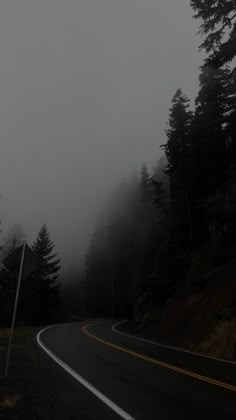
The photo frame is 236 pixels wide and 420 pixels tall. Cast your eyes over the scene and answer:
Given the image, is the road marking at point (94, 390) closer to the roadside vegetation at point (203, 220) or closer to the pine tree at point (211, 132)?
the roadside vegetation at point (203, 220)

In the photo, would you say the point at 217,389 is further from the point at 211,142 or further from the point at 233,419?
the point at 211,142

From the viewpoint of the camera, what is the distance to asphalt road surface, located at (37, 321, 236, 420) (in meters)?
6.78

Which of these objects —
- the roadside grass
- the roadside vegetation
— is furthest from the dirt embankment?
the roadside grass

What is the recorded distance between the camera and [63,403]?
7.29m

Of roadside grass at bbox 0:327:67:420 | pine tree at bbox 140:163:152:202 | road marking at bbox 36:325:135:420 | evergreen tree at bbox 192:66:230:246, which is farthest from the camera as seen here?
pine tree at bbox 140:163:152:202

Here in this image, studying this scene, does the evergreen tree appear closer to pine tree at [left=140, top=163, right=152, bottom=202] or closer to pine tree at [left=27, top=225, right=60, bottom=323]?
pine tree at [left=27, top=225, right=60, bottom=323]

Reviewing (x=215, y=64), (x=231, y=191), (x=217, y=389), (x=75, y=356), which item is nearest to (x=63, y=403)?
(x=217, y=389)

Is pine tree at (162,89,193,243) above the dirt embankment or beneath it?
above

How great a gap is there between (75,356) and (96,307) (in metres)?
64.5

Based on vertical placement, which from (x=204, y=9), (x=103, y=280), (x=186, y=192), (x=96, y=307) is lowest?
(x=96, y=307)

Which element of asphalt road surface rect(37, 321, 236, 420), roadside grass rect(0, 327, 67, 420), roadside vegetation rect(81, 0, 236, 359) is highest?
roadside vegetation rect(81, 0, 236, 359)


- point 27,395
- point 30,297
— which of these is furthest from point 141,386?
point 30,297

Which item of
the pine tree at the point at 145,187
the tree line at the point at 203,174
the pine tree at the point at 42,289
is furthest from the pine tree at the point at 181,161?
the pine tree at the point at 145,187

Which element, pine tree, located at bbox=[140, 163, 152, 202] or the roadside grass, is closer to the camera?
the roadside grass
